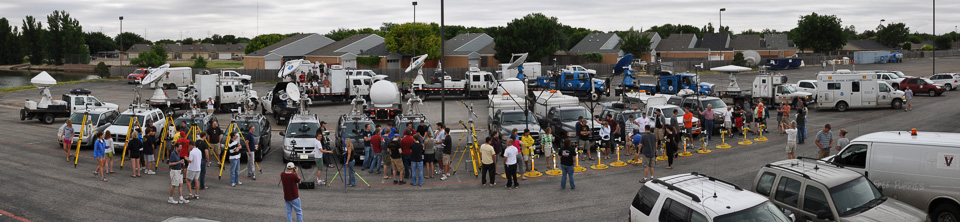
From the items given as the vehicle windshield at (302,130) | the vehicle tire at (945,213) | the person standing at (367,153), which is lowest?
the vehicle tire at (945,213)

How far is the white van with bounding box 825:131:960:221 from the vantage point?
11.5 metres

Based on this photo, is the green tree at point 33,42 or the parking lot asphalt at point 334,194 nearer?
the parking lot asphalt at point 334,194

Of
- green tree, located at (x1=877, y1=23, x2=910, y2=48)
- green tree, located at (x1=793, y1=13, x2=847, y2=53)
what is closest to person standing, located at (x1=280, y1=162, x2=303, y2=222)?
green tree, located at (x1=793, y1=13, x2=847, y2=53)

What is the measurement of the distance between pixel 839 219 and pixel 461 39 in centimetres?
7615

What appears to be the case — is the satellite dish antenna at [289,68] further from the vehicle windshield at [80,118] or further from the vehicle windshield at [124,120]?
the vehicle windshield at [124,120]

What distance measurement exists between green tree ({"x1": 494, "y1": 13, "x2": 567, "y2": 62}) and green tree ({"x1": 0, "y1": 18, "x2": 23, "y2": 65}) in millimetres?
109899

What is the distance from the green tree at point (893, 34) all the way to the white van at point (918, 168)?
130 m

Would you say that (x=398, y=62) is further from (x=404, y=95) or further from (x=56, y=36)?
(x=56, y=36)

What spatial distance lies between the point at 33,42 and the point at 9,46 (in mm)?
7358

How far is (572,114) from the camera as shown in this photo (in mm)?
23219

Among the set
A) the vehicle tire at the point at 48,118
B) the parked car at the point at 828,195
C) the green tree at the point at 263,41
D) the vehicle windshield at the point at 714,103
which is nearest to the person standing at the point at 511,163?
the parked car at the point at 828,195

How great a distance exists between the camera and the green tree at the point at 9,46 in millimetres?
133750

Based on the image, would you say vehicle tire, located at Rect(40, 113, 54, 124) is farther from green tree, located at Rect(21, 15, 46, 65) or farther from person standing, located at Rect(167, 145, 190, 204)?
green tree, located at Rect(21, 15, 46, 65)

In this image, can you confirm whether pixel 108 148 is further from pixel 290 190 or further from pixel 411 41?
pixel 411 41
